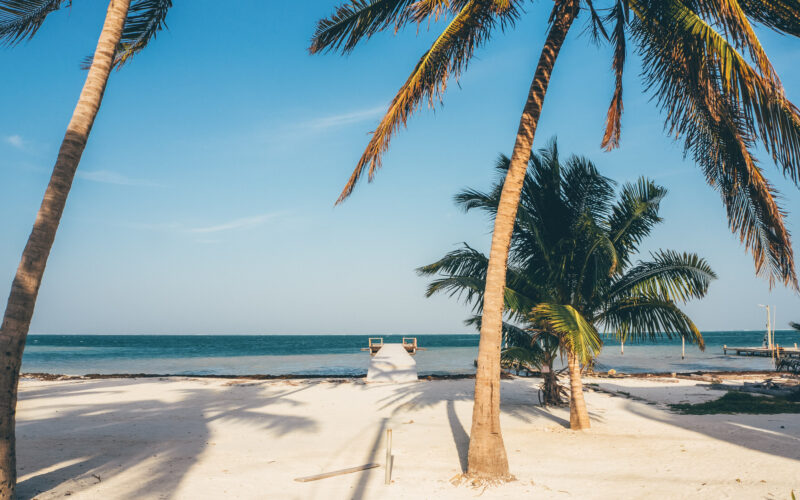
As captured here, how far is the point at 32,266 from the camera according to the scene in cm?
553

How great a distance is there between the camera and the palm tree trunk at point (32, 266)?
5398 millimetres

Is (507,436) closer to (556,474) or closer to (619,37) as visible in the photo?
(556,474)

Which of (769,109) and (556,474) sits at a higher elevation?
(769,109)

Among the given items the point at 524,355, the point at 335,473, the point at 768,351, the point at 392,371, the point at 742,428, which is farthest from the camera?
the point at 768,351

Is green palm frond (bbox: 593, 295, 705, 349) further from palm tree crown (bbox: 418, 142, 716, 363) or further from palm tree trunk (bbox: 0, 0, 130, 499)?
palm tree trunk (bbox: 0, 0, 130, 499)

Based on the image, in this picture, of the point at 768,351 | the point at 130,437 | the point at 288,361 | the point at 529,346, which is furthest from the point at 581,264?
the point at 768,351

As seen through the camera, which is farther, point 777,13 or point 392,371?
point 392,371

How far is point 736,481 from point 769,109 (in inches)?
199

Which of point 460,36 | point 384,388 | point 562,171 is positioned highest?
point 460,36

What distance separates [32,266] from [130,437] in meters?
5.56

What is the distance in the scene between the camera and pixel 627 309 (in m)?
10.5

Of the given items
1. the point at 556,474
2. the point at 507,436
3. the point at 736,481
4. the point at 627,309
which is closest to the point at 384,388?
the point at 507,436

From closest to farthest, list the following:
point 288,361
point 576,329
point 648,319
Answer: point 576,329
point 648,319
point 288,361

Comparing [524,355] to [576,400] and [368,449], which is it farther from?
[368,449]
